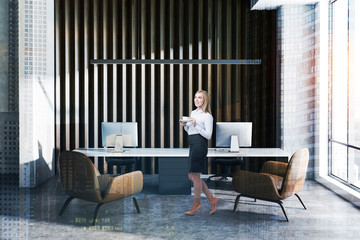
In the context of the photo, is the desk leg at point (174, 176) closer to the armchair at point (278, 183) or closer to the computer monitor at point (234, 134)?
the computer monitor at point (234, 134)

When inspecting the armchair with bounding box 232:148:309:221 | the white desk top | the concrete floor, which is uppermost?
the white desk top

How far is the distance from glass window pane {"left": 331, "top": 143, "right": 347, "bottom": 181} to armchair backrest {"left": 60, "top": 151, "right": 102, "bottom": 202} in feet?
5.23

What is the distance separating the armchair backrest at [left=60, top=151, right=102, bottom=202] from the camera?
2.29m

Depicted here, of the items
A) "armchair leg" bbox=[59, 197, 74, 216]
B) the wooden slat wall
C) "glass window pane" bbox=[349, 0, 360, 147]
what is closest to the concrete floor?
"armchair leg" bbox=[59, 197, 74, 216]

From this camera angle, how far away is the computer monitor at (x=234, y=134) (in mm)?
3068

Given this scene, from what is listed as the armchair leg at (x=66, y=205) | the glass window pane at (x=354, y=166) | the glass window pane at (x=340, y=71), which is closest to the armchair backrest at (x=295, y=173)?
the glass window pane at (x=354, y=166)

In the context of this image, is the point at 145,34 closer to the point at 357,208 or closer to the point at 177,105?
the point at 177,105

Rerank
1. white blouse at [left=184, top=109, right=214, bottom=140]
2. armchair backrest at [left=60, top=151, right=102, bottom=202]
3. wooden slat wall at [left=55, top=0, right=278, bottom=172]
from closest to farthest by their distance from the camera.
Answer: armchair backrest at [left=60, top=151, right=102, bottom=202], white blouse at [left=184, top=109, right=214, bottom=140], wooden slat wall at [left=55, top=0, right=278, bottom=172]

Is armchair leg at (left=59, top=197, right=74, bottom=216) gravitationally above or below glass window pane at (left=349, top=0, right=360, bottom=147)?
below

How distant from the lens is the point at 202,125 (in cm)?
250

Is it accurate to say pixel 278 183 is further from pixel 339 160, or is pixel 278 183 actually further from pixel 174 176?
pixel 174 176

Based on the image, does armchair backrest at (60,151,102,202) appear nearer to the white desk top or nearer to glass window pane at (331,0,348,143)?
the white desk top

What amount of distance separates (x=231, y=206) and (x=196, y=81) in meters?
1.88

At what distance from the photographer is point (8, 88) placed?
7.37 feet
